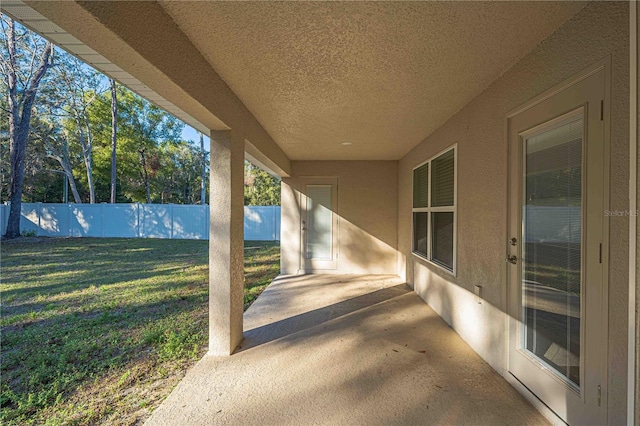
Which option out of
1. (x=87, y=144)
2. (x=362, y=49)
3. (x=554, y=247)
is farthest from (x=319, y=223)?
(x=87, y=144)

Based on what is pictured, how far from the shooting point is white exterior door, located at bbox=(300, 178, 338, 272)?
6.04m

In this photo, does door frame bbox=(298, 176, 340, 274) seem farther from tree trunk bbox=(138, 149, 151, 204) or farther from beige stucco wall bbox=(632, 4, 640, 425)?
tree trunk bbox=(138, 149, 151, 204)

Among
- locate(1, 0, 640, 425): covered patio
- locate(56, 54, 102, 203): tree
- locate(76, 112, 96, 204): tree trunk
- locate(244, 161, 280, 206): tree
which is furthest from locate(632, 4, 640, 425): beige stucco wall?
locate(244, 161, 280, 206): tree

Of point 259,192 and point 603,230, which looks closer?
point 603,230

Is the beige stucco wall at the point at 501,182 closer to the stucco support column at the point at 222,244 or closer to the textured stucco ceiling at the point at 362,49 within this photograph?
the textured stucco ceiling at the point at 362,49

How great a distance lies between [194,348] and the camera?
2.76 meters

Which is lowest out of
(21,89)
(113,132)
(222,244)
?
(222,244)

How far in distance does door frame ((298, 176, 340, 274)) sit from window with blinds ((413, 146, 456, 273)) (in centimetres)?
178

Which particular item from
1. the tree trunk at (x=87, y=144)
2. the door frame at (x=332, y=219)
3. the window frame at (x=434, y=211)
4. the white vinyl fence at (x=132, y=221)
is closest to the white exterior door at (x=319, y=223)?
the door frame at (x=332, y=219)

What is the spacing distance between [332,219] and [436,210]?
260 cm

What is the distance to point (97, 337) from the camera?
3014 mm

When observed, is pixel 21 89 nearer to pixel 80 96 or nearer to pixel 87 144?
pixel 80 96

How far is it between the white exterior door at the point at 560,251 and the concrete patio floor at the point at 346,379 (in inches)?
14.2

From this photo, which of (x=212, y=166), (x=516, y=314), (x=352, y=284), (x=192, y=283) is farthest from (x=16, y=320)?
(x=516, y=314)
